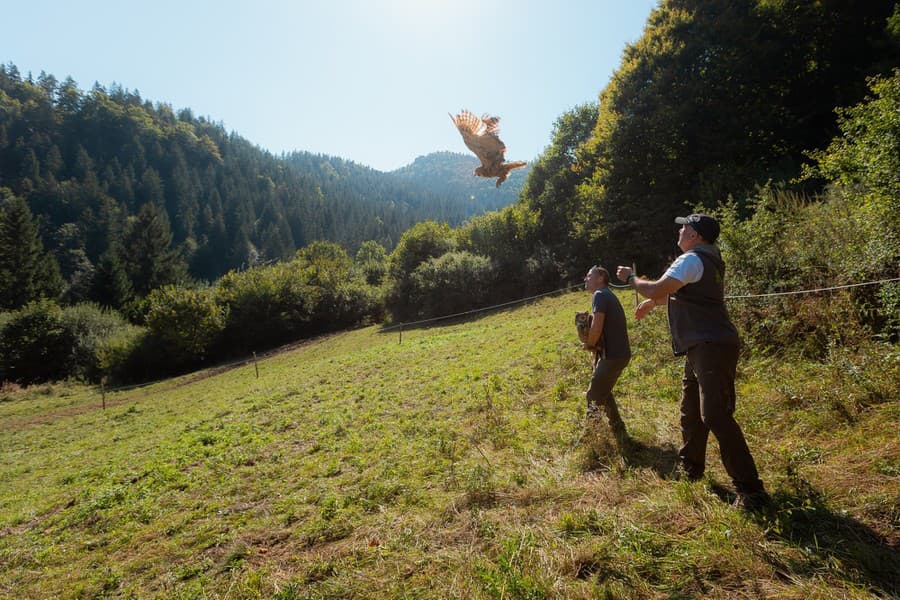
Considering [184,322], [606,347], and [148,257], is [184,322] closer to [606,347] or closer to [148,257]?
[606,347]

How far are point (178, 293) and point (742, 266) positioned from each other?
4021 centimetres

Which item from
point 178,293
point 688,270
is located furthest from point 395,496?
point 178,293

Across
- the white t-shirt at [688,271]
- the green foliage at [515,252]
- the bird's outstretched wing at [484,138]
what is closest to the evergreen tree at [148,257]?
the green foliage at [515,252]

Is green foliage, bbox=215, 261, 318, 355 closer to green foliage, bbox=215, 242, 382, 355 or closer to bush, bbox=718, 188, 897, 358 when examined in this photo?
green foliage, bbox=215, 242, 382, 355

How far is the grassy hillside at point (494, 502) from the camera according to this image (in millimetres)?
2840

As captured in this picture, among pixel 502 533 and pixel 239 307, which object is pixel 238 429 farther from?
pixel 239 307

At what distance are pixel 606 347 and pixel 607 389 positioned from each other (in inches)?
21.7

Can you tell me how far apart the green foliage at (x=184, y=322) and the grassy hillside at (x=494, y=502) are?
26.4m

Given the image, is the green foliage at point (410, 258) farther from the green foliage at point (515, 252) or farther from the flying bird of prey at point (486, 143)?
the flying bird of prey at point (486, 143)

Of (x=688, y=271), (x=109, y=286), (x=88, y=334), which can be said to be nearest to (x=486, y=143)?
(x=688, y=271)

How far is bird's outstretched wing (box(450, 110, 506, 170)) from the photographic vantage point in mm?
8891

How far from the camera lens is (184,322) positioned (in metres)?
34.1

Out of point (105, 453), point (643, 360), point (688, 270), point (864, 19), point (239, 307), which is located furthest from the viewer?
point (239, 307)

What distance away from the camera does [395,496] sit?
5055 millimetres
